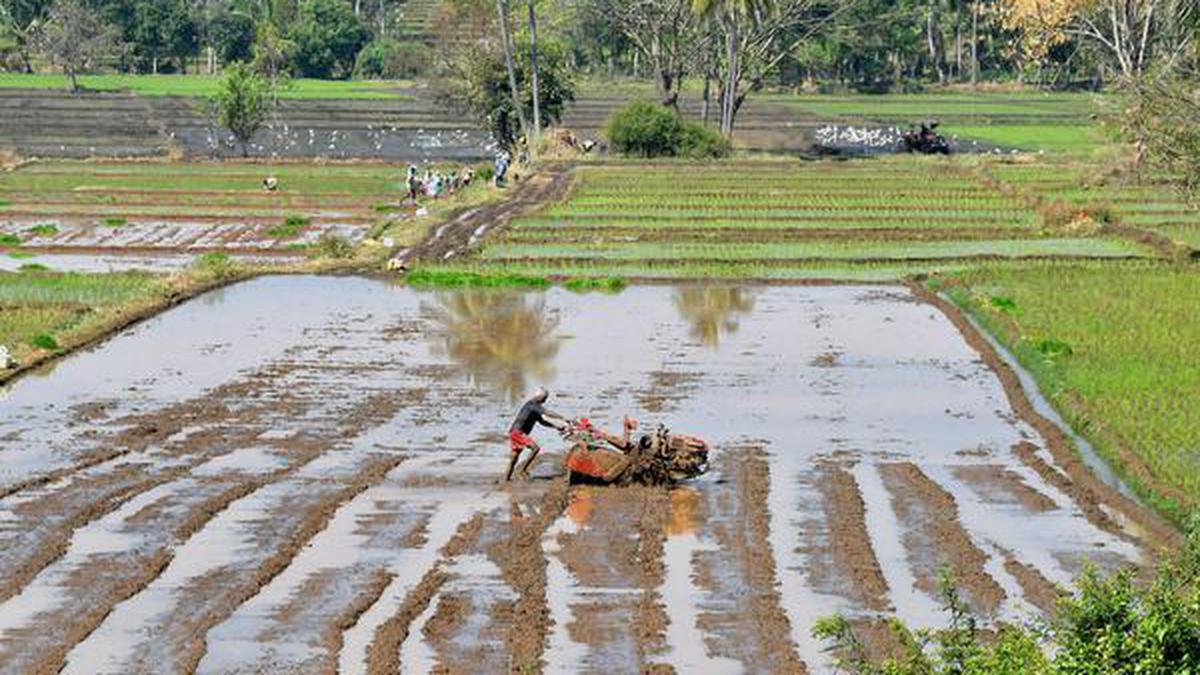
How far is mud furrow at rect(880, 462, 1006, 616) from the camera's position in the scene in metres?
16.9

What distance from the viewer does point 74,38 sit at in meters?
95.4

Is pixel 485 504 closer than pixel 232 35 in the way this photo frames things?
Yes

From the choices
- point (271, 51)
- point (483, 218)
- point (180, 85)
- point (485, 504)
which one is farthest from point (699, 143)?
point (485, 504)

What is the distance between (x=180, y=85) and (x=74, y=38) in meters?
6.14

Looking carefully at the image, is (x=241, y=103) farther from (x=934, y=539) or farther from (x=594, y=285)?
(x=934, y=539)

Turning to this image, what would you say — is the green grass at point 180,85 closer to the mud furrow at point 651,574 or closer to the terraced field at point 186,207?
the terraced field at point 186,207

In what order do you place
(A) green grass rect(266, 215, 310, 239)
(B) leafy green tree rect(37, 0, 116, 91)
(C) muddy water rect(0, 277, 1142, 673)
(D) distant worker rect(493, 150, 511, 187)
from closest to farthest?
1. (C) muddy water rect(0, 277, 1142, 673)
2. (A) green grass rect(266, 215, 310, 239)
3. (D) distant worker rect(493, 150, 511, 187)
4. (B) leafy green tree rect(37, 0, 116, 91)

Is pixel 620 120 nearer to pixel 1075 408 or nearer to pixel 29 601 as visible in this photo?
pixel 1075 408

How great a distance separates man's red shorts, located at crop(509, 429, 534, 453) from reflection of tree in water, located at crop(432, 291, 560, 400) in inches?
213

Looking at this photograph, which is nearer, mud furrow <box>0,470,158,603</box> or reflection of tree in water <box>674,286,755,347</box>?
mud furrow <box>0,470,158,603</box>

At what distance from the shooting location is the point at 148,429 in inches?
944

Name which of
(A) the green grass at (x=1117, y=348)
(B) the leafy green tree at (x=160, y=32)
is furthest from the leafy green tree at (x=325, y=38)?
(A) the green grass at (x=1117, y=348)

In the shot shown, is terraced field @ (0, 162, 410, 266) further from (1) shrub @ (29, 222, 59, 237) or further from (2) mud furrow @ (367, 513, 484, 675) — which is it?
(2) mud furrow @ (367, 513, 484, 675)

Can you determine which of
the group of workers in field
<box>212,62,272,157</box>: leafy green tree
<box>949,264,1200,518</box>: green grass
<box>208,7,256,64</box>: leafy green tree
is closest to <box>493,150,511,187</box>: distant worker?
the group of workers in field
